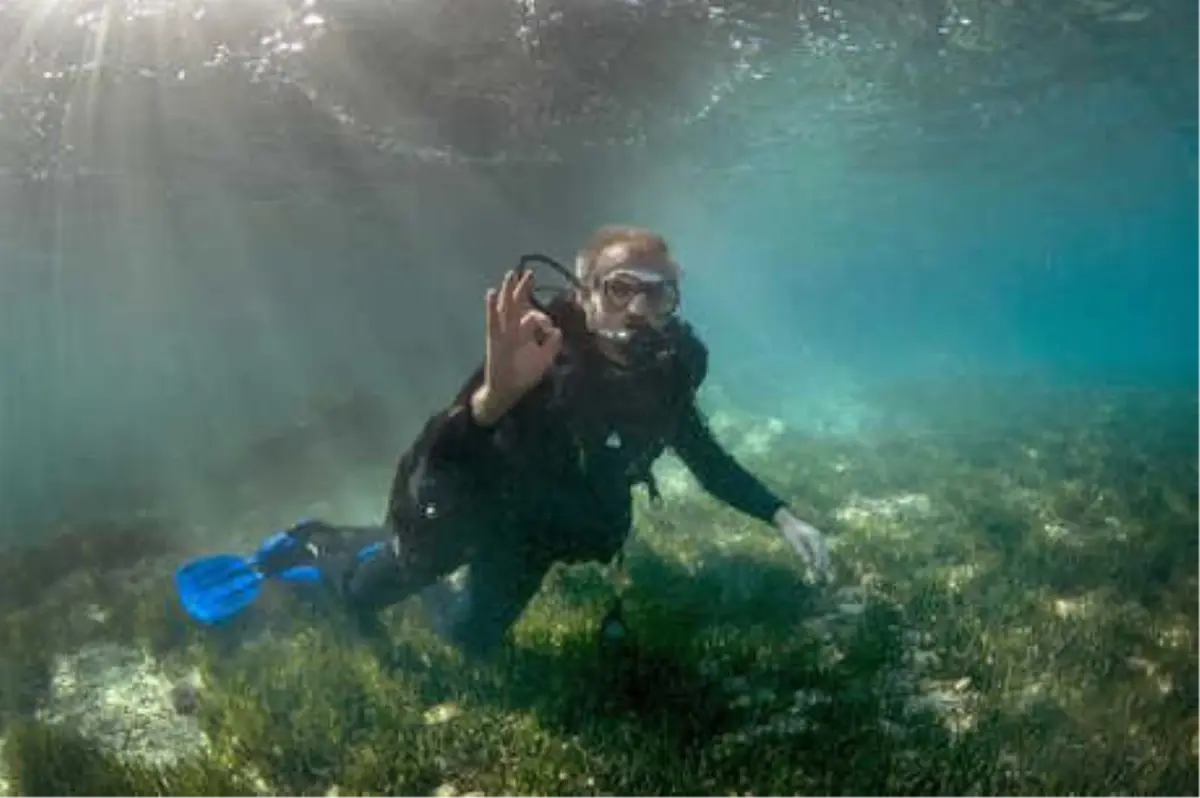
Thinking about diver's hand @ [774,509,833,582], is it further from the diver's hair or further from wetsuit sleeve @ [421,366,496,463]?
wetsuit sleeve @ [421,366,496,463]

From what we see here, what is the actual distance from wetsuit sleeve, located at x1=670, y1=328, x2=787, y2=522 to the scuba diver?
3.7 inches

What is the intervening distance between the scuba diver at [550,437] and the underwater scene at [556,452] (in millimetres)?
32

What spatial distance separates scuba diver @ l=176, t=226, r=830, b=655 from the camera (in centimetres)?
607

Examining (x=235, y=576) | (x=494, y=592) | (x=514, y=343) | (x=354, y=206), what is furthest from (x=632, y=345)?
(x=354, y=206)

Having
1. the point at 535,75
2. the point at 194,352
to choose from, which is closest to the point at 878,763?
the point at 535,75

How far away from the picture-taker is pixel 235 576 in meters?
9.23

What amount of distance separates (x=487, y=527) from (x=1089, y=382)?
113 feet

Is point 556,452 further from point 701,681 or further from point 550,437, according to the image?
point 701,681

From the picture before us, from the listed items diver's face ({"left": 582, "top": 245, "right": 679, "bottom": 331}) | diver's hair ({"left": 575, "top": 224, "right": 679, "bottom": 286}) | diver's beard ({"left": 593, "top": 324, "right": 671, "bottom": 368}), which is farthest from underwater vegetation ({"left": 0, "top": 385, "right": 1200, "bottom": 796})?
diver's hair ({"left": 575, "top": 224, "right": 679, "bottom": 286})

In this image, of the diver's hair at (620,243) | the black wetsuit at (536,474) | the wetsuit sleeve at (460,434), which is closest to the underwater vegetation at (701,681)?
the black wetsuit at (536,474)

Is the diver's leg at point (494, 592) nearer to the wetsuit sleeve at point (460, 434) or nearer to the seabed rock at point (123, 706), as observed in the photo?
the wetsuit sleeve at point (460, 434)

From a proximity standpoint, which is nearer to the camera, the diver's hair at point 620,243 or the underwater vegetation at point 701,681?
the underwater vegetation at point 701,681

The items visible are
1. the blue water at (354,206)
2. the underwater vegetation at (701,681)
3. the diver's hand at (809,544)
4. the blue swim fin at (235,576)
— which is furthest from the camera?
the blue water at (354,206)

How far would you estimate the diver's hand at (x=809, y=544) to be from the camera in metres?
6.78
